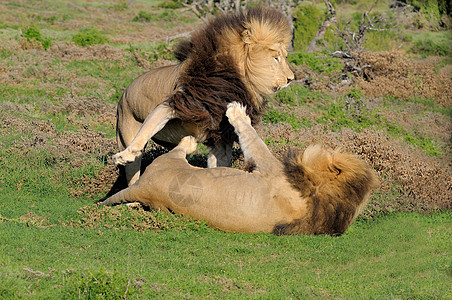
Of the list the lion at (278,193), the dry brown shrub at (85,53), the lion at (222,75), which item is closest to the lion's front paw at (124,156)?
the lion at (222,75)

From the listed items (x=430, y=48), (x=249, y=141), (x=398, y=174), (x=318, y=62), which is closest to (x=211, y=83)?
(x=249, y=141)

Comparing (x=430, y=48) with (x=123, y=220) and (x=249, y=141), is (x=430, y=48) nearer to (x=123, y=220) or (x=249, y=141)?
(x=249, y=141)

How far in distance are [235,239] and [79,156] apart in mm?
4122

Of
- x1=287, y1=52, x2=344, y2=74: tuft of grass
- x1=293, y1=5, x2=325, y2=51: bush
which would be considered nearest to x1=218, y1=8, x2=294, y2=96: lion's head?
x1=287, y1=52, x2=344, y2=74: tuft of grass

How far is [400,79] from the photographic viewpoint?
1772 cm

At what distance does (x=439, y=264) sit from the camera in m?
5.19

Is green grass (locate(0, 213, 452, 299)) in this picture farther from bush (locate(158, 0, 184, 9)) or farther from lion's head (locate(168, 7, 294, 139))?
bush (locate(158, 0, 184, 9))

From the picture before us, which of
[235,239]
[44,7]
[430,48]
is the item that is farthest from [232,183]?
[44,7]

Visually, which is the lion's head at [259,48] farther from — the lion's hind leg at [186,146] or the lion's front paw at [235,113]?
the lion's hind leg at [186,146]

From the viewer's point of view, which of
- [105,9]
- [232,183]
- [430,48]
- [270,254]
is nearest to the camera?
[270,254]

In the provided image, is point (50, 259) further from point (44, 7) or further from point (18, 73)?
point (44, 7)

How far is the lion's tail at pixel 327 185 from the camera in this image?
18.9 feet

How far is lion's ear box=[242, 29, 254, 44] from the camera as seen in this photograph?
6391 millimetres

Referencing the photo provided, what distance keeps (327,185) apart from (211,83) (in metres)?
1.72
